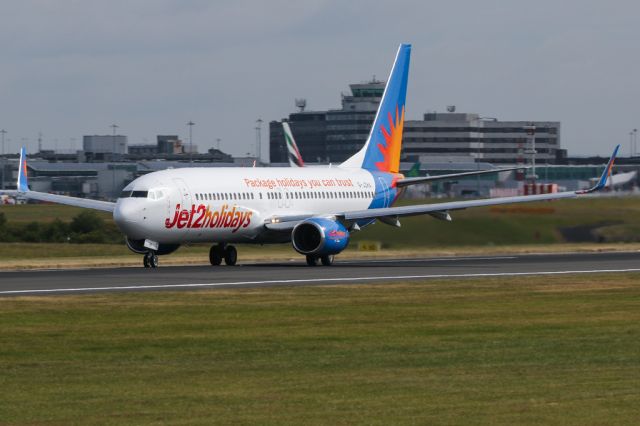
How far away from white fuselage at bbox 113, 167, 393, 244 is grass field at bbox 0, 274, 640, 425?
1313 cm

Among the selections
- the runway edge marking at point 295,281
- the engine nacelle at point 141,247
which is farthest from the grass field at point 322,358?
the engine nacelle at point 141,247

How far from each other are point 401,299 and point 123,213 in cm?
1703

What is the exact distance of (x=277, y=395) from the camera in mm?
19781

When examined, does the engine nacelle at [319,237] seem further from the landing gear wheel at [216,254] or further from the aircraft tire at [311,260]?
the landing gear wheel at [216,254]

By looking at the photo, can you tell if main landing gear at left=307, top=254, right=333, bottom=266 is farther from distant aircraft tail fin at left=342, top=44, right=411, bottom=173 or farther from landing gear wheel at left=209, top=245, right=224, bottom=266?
distant aircraft tail fin at left=342, top=44, right=411, bottom=173

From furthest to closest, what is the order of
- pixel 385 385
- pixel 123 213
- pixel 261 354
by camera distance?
1. pixel 123 213
2. pixel 261 354
3. pixel 385 385

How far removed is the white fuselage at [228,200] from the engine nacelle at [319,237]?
2.25 meters

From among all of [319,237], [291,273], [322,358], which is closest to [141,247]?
[319,237]

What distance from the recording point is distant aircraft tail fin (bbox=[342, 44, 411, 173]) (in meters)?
64.5

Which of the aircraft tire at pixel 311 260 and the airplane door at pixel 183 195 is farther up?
A: the airplane door at pixel 183 195

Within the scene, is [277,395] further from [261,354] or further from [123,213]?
[123,213]

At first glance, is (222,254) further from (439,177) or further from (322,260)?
(439,177)

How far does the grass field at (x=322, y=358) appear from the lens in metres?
18.5

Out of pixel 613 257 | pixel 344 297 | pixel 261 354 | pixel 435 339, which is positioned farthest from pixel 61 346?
pixel 613 257
